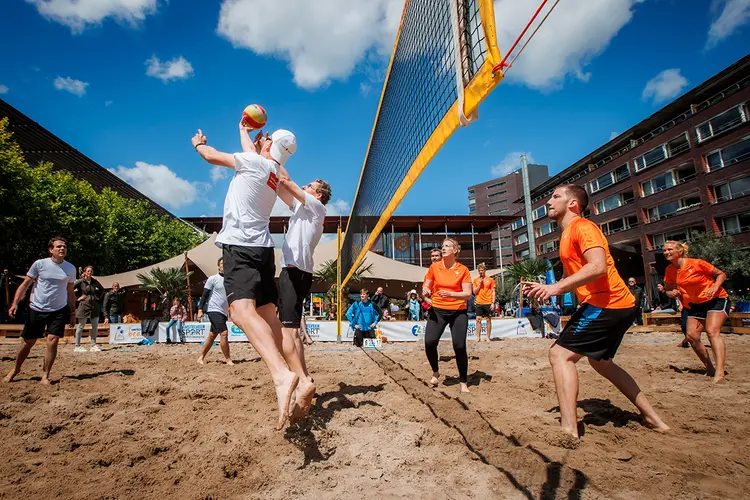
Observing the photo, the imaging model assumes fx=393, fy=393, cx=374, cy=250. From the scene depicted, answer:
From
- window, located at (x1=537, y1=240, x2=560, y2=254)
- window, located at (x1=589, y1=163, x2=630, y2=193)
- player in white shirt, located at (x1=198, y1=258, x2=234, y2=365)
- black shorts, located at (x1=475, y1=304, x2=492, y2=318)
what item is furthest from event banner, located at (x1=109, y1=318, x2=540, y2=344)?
window, located at (x1=537, y1=240, x2=560, y2=254)

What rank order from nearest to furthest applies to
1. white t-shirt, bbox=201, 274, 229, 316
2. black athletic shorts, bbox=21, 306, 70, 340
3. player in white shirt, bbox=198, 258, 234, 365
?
black athletic shorts, bbox=21, 306, 70, 340
player in white shirt, bbox=198, 258, 234, 365
white t-shirt, bbox=201, 274, 229, 316

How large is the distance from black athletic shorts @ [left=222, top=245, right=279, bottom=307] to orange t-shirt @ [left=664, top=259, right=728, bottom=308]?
4885 millimetres

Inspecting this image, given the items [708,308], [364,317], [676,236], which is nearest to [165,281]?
[364,317]

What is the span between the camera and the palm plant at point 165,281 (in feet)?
58.4

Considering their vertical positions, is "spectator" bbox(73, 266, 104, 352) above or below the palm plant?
below

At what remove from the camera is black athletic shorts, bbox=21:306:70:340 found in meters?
4.46

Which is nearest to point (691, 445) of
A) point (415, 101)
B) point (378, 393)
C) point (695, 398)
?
point (695, 398)

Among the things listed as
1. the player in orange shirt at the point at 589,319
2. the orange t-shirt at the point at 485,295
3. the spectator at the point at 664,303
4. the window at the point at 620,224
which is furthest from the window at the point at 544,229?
the player in orange shirt at the point at 589,319

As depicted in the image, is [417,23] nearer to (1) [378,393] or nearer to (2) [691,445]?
(1) [378,393]

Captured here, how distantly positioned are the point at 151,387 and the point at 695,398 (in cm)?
507

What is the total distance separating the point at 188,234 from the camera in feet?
109

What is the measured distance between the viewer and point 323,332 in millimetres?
12172

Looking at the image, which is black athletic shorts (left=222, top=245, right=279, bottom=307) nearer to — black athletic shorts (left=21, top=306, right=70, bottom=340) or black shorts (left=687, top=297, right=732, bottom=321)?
black athletic shorts (left=21, top=306, right=70, bottom=340)

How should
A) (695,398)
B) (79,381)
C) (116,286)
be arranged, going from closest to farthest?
1. (695,398)
2. (79,381)
3. (116,286)
